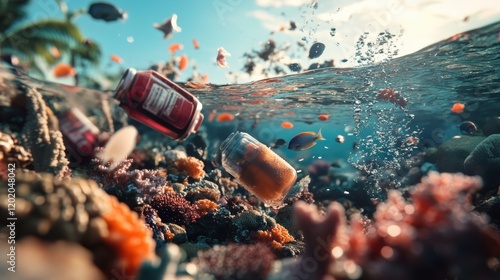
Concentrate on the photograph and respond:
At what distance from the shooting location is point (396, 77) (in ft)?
58.2

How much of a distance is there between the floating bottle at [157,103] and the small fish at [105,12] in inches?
137

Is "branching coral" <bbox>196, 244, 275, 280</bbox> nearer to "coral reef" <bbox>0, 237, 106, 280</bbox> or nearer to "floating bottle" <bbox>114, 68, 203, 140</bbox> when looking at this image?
"coral reef" <bbox>0, 237, 106, 280</bbox>

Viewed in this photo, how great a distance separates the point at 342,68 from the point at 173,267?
1447cm

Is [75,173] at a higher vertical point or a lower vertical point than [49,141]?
lower

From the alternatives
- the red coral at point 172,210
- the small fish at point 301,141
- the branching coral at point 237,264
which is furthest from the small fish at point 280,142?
the branching coral at point 237,264

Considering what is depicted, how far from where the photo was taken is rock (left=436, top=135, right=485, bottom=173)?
14.9m

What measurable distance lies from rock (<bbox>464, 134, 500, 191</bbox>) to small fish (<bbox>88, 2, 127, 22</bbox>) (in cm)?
1236

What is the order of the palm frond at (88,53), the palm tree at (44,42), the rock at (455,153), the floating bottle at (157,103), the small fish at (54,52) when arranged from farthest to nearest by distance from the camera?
1. the rock at (455,153)
2. the small fish at (54,52)
3. the palm frond at (88,53)
4. the palm tree at (44,42)
5. the floating bottle at (157,103)

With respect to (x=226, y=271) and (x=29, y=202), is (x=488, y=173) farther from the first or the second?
(x=29, y=202)

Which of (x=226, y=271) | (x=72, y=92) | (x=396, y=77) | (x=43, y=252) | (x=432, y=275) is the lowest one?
(x=72, y=92)

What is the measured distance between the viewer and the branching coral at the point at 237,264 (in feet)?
8.83

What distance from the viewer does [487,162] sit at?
38.2 feet

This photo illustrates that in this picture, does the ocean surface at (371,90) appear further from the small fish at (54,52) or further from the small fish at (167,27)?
the small fish at (167,27)

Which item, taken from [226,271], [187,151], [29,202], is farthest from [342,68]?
[29,202]
